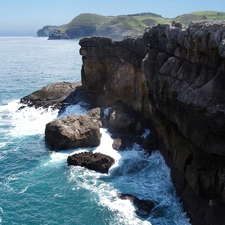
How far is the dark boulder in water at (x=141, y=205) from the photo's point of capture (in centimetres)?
2591

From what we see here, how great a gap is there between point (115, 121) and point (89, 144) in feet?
17.5

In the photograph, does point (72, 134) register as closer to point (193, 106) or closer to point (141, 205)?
point (141, 205)

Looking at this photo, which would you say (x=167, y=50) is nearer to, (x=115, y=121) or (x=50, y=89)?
(x=115, y=121)

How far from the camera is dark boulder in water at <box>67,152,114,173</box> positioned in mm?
33156

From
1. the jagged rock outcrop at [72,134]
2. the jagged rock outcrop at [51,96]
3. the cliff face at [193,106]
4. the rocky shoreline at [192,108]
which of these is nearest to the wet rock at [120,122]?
the jagged rock outcrop at [72,134]

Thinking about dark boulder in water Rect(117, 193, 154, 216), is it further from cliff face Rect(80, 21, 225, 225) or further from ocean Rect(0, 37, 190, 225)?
cliff face Rect(80, 21, 225, 225)

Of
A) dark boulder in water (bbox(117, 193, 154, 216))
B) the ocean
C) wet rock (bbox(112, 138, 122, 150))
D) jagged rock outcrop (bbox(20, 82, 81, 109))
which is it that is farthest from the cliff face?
jagged rock outcrop (bbox(20, 82, 81, 109))

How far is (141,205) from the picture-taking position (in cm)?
2653

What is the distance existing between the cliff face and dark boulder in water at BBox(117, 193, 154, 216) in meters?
2.98

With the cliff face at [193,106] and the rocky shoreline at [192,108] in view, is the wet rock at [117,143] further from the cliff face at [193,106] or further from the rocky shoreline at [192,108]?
the cliff face at [193,106]

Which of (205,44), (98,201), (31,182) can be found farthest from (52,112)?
(205,44)

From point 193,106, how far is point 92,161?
15.9 metres

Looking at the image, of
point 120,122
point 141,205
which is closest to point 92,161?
point 141,205

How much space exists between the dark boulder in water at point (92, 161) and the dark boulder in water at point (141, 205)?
583 cm
